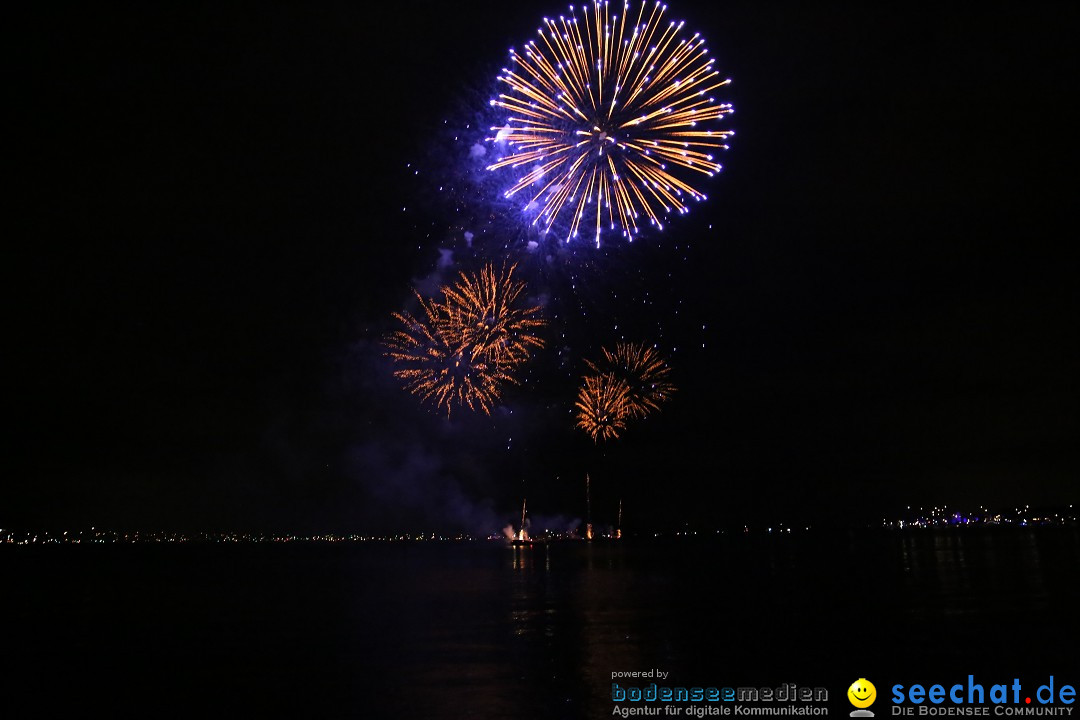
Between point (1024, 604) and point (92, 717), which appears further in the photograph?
point (1024, 604)

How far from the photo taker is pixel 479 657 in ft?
65.0

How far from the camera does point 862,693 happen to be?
48.6 ft

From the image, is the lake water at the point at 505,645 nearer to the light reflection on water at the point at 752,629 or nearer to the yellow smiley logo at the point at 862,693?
the light reflection on water at the point at 752,629

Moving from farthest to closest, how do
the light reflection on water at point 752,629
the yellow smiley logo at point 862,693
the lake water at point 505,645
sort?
the light reflection on water at point 752,629, the lake water at point 505,645, the yellow smiley logo at point 862,693

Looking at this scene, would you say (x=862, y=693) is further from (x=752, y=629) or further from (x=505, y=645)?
(x=505, y=645)

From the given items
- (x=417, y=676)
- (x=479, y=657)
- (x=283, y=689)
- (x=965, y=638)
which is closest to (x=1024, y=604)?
(x=965, y=638)

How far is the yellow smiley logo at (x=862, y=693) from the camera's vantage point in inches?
563

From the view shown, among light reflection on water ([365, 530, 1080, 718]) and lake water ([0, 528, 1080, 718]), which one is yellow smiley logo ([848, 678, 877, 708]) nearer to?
lake water ([0, 528, 1080, 718])

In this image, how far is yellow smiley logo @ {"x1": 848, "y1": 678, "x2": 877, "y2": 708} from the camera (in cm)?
1430

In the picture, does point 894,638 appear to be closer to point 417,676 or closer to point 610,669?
point 610,669

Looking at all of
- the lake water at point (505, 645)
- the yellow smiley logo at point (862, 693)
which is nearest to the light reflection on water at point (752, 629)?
the lake water at point (505, 645)

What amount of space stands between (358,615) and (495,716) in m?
17.2

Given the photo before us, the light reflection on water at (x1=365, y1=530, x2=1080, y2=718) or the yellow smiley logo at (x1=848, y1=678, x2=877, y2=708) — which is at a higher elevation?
the light reflection on water at (x1=365, y1=530, x2=1080, y2=718)

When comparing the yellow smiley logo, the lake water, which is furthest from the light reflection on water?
the yellow smiley logo
